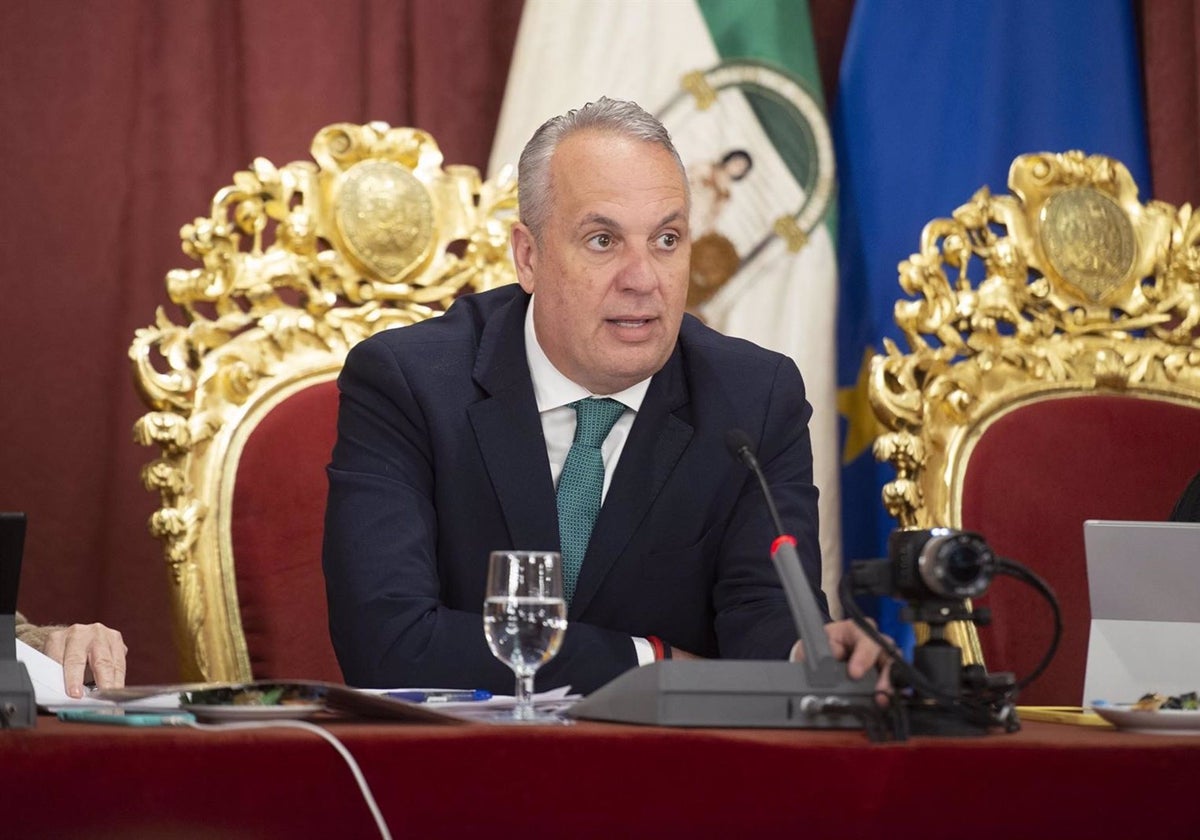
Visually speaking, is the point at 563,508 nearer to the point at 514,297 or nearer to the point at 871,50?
the point at 514,297

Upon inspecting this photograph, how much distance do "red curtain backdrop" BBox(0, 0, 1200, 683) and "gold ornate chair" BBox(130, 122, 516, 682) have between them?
0.46m

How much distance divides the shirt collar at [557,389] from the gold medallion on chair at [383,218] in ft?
0.96

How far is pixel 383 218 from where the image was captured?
2383mm

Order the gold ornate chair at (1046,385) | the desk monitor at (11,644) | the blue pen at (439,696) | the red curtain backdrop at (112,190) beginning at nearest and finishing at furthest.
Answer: the desk monitor at (11,644), the blue pen at (439,696), the gold ornate chair at (1046,385), the red curtain backdrop at (112,190)

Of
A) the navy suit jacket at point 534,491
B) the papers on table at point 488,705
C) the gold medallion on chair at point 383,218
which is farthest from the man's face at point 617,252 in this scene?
the papers on table at point 488,705

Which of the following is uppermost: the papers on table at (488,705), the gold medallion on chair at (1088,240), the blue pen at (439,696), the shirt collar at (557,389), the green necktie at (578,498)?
the gold medallion on chair at (1088,240)

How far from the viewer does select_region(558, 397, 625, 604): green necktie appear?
2121 millimetres

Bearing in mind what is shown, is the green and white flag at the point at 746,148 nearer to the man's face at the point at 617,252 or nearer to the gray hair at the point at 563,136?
the gray hair at the point at 563,136

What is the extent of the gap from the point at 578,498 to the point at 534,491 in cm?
8

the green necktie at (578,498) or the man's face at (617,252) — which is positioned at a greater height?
the man's face at (617,252)

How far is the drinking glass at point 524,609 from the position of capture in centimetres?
140

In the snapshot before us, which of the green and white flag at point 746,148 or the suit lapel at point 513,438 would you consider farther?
the green and white flag at point 746,148

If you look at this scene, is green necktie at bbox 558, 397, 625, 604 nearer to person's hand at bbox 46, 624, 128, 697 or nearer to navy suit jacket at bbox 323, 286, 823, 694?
navy suit jacket at bbox 323, 286, 823, 694

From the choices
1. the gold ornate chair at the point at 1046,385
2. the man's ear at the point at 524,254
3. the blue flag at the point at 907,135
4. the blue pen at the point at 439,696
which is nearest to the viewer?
the blue pen at the point at 439,696
